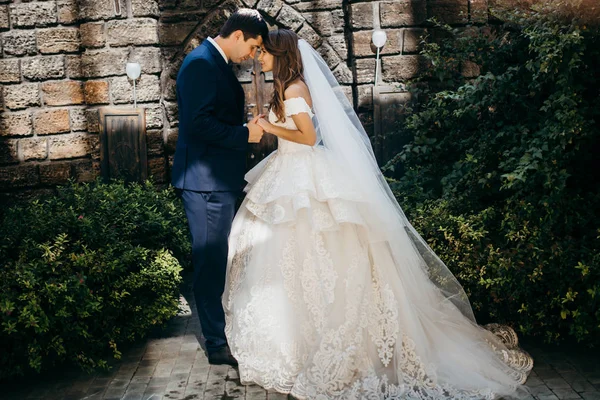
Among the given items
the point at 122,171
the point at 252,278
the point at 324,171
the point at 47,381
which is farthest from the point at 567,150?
the point at 122,171

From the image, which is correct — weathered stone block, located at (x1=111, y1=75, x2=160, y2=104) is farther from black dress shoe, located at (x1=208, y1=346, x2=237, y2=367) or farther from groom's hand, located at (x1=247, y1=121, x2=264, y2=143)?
black dress shoe, located at (x1=208, y1=346, x2=237, y2=367)

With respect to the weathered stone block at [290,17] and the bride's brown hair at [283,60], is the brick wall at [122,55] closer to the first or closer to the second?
the weathered stone block at [290,17]

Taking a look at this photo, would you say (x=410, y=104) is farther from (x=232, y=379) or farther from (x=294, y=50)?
(x=232, y=379)

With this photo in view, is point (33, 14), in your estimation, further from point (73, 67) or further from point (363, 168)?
point (363, 168)

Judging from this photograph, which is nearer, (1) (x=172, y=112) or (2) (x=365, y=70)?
(2) (x=365, y=70)

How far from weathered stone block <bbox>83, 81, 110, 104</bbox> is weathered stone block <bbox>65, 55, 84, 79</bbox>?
157 mm

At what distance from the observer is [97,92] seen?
21.2ft

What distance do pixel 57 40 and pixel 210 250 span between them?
12.7 ft

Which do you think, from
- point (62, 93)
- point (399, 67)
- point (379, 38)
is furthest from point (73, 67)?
point (399, 67)

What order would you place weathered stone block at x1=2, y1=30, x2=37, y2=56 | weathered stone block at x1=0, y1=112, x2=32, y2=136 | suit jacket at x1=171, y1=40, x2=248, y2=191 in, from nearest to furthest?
1. suit jacket at x1=171, y1=40, x2=248, y2=191
2. weathered stone block at x1=2, y1=30, x2=37, y2=56
3. weathered stone block at x1=0, y1=112, x2=32, y2=136

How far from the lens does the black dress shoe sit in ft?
12.5

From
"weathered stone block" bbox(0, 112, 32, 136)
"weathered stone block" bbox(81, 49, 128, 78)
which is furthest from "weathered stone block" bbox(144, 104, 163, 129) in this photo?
"weathered stone block" bbox(0, 112, 32, 136)

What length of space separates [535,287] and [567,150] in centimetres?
94

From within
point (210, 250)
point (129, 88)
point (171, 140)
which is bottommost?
point (210, 250)
